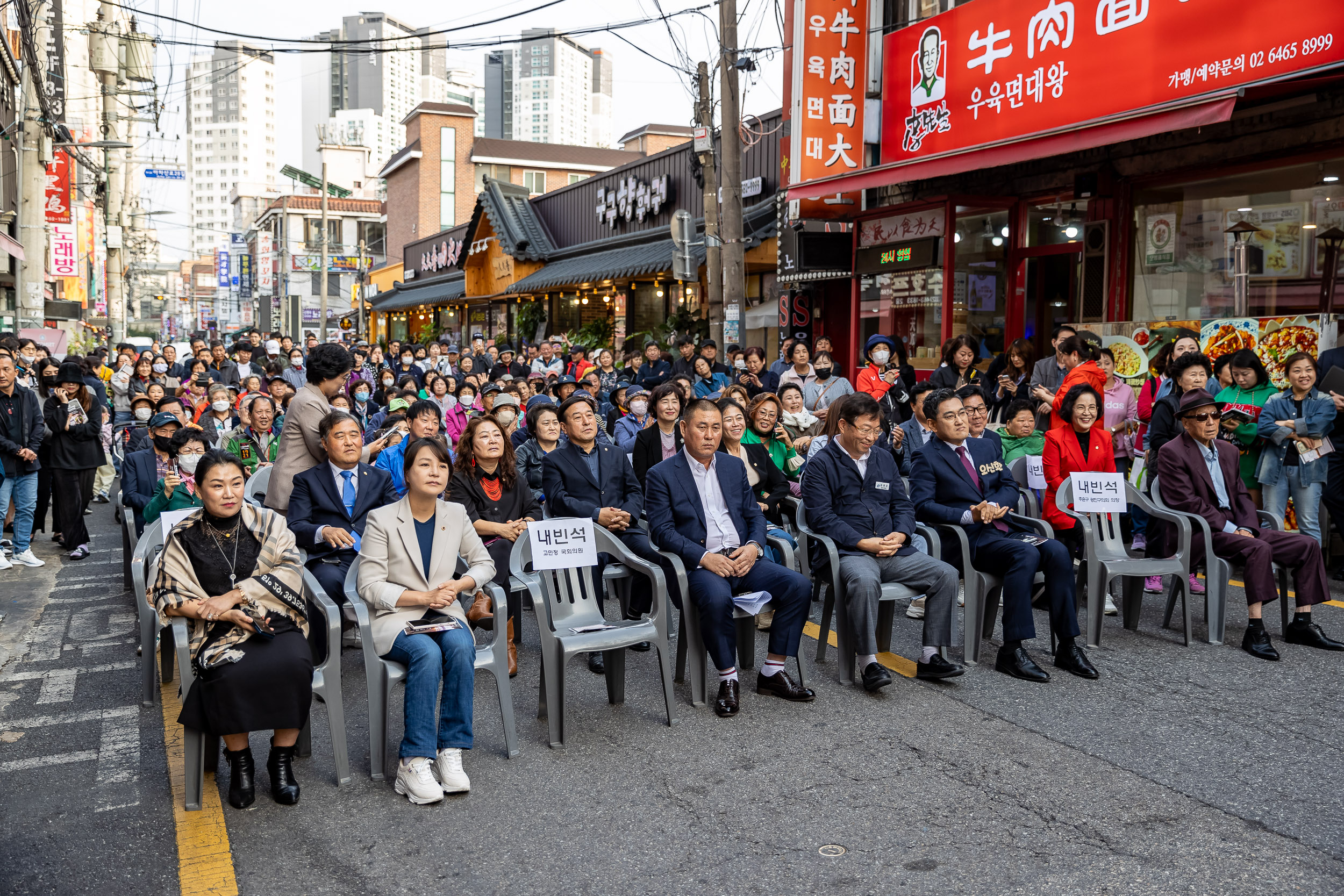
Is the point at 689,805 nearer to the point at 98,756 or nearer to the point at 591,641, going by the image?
the point at 591,641

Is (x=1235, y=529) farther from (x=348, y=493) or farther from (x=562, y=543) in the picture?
(x=348, y=493)

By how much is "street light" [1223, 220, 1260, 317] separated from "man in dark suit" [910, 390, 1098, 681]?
17.2 ft

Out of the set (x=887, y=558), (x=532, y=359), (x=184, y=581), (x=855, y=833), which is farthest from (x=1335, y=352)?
(x=532, y=359)

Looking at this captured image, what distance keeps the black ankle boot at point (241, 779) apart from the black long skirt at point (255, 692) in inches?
6.3

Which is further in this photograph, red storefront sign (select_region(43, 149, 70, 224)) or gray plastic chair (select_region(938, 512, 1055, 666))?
red storefront sign (select_region(43, 149, 70, 224))

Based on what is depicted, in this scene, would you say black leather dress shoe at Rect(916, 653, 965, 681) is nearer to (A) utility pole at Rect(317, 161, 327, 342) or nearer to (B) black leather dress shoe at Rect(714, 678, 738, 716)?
(B) black leather dress shoe at Rect(714, 678, 738, 716)

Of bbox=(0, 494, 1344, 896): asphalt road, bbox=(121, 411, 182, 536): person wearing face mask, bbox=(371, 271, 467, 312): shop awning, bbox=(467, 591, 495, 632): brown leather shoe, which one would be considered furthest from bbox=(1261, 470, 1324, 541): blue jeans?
bbox=(371, 271, 467, 312): shop awning

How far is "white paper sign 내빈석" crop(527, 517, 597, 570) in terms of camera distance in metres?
5.30

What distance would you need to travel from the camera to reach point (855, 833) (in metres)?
3.84

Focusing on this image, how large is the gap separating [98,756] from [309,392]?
7.76 ft

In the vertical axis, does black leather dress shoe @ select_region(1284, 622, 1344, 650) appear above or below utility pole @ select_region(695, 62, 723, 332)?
below

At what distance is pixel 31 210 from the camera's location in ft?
74.5

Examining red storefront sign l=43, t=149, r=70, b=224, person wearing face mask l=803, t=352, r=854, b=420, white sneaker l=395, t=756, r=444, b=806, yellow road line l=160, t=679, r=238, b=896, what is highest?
red storefront sign l=43, t=149, r=70, b=224

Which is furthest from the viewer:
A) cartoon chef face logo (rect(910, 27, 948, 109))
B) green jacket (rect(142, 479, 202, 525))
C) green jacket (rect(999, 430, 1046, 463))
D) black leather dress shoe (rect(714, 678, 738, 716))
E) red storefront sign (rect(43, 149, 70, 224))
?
red storefront sign (rect(43, 149, 70, 224))
